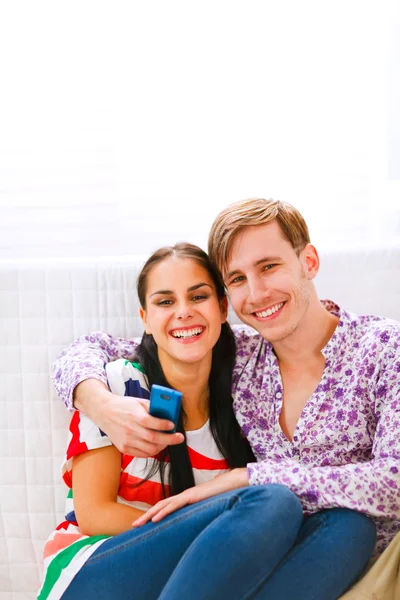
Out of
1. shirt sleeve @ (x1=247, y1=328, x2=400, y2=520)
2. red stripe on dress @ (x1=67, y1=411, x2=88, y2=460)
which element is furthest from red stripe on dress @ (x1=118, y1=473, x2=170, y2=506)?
shirt sleeve @ (x1=247, y1=328, x2=400, y2=520)

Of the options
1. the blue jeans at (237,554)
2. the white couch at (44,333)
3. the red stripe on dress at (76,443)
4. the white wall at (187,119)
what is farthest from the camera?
the white wall at (187,119)

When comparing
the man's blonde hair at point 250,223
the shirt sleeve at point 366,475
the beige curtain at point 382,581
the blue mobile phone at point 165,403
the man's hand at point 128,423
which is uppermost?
the man's blonde hair at point 250,223

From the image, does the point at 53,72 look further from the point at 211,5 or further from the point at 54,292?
the point at 54,292

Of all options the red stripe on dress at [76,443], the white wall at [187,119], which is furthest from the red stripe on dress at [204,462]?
the white wall at [187,119]

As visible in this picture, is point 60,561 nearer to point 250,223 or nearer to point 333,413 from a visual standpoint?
point 333,413

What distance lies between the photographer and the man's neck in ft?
4.58

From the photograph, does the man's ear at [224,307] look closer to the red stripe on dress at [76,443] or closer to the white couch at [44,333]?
the white couch at [44,333]

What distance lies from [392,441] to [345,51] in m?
1.11

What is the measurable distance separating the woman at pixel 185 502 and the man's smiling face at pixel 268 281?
7 centimetres

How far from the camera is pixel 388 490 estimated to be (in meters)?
1.17

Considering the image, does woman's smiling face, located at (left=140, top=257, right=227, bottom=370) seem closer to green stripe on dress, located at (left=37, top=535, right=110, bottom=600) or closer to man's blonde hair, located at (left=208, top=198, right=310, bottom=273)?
man's blonde hair, located at (left=208, top=198, right=310, bottom=273)

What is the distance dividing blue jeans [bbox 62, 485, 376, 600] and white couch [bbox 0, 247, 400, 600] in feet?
1.36

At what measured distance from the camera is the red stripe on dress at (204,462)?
138 cm

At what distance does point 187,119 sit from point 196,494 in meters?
1.05
